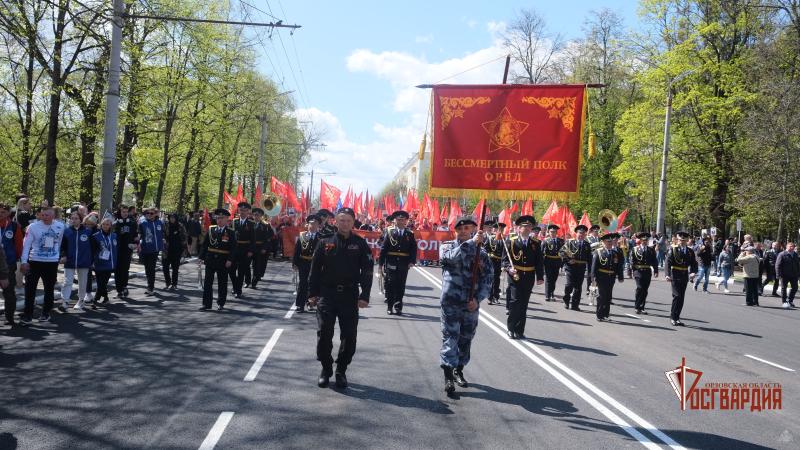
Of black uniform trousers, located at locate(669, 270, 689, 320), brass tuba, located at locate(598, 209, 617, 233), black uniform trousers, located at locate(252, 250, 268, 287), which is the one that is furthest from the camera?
brass tuba, located at locate(598, 209, 617, 233)

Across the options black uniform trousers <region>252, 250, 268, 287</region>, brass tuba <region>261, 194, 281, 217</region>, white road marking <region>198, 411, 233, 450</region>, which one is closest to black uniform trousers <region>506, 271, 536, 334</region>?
white road marking <region>198, 411, 233, 450</region>

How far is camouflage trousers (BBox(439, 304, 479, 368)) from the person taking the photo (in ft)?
21.7

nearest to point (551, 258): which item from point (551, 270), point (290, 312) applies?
point (551, 270)

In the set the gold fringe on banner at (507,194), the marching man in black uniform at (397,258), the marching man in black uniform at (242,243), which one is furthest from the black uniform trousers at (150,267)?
the gold fringe on banner at (507,194)

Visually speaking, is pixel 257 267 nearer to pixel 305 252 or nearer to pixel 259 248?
pixel 259 248

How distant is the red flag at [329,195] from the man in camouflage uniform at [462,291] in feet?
68.2

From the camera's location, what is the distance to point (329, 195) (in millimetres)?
29516

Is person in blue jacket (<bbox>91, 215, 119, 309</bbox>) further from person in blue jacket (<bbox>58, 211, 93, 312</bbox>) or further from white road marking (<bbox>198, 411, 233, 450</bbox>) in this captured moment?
white road marking (<bbox>198, 411, 233, 450</bbox>)

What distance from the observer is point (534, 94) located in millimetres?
9672

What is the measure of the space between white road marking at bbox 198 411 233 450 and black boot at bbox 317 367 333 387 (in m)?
1.21

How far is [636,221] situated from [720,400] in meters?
49.8

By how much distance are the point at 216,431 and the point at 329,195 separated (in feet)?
81.1

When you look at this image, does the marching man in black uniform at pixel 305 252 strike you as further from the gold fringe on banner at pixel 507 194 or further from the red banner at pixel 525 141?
the red banner at pixel 525 141

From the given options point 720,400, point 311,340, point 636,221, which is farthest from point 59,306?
point 636,221
